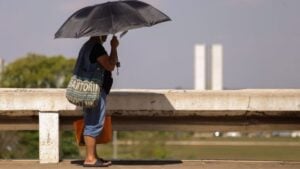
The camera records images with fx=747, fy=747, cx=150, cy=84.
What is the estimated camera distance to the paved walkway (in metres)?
8.48

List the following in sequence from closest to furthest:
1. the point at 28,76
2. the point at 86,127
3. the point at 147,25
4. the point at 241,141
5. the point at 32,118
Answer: the point at 147,25 → the point at 86,127 → the point at 32,118 → the point at 241,141 → the point at 28,76

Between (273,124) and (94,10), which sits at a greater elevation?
(94,10)

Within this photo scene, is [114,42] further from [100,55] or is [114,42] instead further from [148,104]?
[148,104]

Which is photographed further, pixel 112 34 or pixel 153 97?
pixel 153 97

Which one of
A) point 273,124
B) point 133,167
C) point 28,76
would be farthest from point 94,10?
point 28,76

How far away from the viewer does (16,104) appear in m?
8.55

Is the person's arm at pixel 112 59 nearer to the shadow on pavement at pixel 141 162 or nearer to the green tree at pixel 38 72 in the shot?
the shadow on pavement at pixel 141 162

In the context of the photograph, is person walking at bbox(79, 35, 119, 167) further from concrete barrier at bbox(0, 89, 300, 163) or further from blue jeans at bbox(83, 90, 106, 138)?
concrete barrier at bbox(0, 89, 300, 163)

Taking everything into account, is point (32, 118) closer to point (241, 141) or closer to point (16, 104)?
point (16, 104)

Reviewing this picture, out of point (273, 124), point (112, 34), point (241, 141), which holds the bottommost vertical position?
point (241, 141)

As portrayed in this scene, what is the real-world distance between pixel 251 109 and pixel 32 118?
8.49 ft

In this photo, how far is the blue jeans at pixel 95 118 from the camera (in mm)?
8078

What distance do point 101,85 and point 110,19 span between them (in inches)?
30.9

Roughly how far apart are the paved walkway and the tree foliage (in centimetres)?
4284
